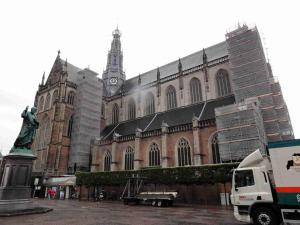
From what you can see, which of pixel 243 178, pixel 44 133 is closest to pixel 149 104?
pixel 44 133

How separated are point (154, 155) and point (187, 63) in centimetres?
1871

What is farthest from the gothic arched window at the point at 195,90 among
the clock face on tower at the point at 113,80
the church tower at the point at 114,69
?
the clock face on tower at the point at 113,80

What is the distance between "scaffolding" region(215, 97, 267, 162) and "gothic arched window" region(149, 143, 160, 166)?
875 cm

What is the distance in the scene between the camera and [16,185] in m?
11.8

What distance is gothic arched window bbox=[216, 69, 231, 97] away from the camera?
100 ft

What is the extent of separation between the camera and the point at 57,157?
116ft

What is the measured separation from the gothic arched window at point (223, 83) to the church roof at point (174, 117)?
140 centimetres

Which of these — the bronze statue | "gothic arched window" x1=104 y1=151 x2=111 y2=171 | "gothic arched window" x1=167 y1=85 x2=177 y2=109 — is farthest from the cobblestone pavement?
"gothic arched window" x1=167 y1=85 x2=177 y2=109

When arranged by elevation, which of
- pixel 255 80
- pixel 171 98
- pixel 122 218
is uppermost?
pixel 171 98

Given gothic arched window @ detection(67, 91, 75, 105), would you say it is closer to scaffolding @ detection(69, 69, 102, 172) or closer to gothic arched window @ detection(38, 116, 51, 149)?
scaffolding @ detection(69, 69, 102, 172)

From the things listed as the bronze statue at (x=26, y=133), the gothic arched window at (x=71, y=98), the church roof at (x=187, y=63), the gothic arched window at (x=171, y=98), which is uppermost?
the church roof at (x=187, y=63)

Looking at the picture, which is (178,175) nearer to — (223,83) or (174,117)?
(174,117)

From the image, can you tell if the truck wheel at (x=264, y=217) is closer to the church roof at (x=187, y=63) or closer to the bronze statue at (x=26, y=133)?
the bronze statue at (x=26, y=133)

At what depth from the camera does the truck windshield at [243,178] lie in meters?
9.40
